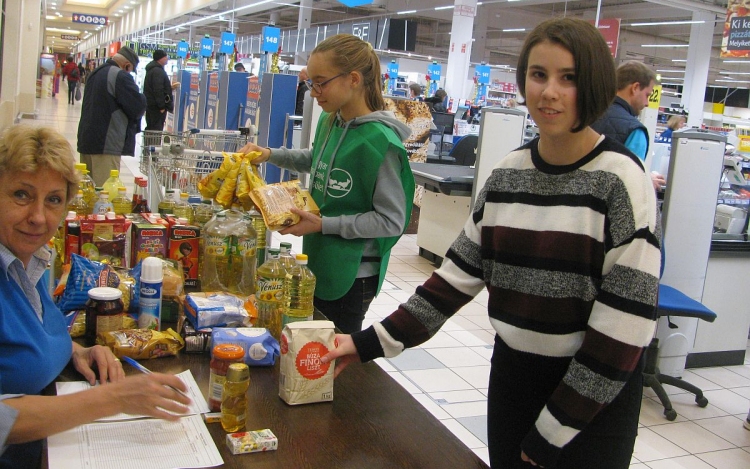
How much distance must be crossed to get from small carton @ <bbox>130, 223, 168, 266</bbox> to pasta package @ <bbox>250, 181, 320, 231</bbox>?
0.37 metres

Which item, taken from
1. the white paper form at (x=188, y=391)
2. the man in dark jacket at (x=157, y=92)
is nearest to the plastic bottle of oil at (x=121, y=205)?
the white paper form at (x=188, y=391)

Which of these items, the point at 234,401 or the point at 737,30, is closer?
the point at 234,401

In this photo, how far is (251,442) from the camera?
4.58 feet

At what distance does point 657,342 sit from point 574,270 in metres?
3.47

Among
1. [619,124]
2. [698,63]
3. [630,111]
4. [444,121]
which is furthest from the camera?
[698,63]

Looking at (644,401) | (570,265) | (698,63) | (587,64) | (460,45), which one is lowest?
(644,401)

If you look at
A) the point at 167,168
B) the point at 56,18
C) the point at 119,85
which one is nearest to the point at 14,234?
the point at 167,168

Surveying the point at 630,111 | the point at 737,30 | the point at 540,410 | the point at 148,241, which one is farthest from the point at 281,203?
the point at 737,30

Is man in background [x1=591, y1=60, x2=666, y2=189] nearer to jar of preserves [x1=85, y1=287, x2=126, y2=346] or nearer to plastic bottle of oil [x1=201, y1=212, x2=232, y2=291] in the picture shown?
plastic bottle of oil [x1=201, y1=212, x2=232, y2=291]

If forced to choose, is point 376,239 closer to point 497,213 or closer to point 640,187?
point 497,213

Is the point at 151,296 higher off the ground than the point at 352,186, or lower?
lower

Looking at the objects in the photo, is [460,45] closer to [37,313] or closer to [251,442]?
Result: [37,313]

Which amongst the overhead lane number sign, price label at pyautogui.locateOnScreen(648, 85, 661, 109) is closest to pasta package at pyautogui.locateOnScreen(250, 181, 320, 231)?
price label at pyautogui.locateOnScreen(648, 85, 661, 109)

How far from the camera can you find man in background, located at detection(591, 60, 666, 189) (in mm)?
3982
